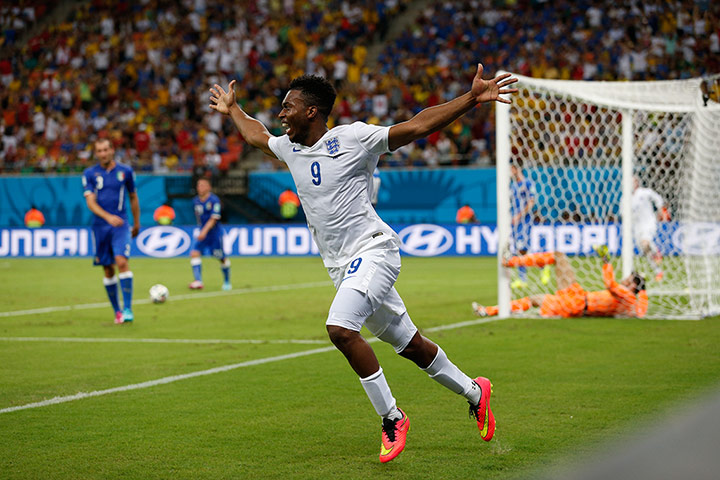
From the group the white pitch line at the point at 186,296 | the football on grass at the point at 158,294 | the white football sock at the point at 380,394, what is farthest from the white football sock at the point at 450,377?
the football on grass at the point at 158,294

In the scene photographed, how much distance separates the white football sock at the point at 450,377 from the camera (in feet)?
16.6

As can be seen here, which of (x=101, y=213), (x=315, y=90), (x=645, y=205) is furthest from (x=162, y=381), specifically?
(x=645, y=205)

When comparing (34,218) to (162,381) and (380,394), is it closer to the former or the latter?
(162,381)

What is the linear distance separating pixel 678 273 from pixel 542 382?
379 inches

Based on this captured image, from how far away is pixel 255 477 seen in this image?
14.6 feet

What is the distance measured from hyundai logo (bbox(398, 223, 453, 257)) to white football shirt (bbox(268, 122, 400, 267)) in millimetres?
18889

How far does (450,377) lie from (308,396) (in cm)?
184

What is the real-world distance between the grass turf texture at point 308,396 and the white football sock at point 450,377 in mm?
302

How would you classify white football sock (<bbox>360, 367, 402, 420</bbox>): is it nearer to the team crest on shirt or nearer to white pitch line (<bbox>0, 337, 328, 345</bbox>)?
the team crest on shirt

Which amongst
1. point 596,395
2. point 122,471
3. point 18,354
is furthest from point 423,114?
point 18,354

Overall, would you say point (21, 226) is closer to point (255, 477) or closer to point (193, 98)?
point (193, 98)

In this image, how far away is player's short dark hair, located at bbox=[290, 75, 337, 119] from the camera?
493 cm

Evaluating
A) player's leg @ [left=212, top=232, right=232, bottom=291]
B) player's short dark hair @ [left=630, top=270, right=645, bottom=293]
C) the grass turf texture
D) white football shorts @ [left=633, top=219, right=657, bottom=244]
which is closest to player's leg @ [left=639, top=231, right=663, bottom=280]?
white football shorts @ [left=633, top=219, right=657, bottom=244]

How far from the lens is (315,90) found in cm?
494
